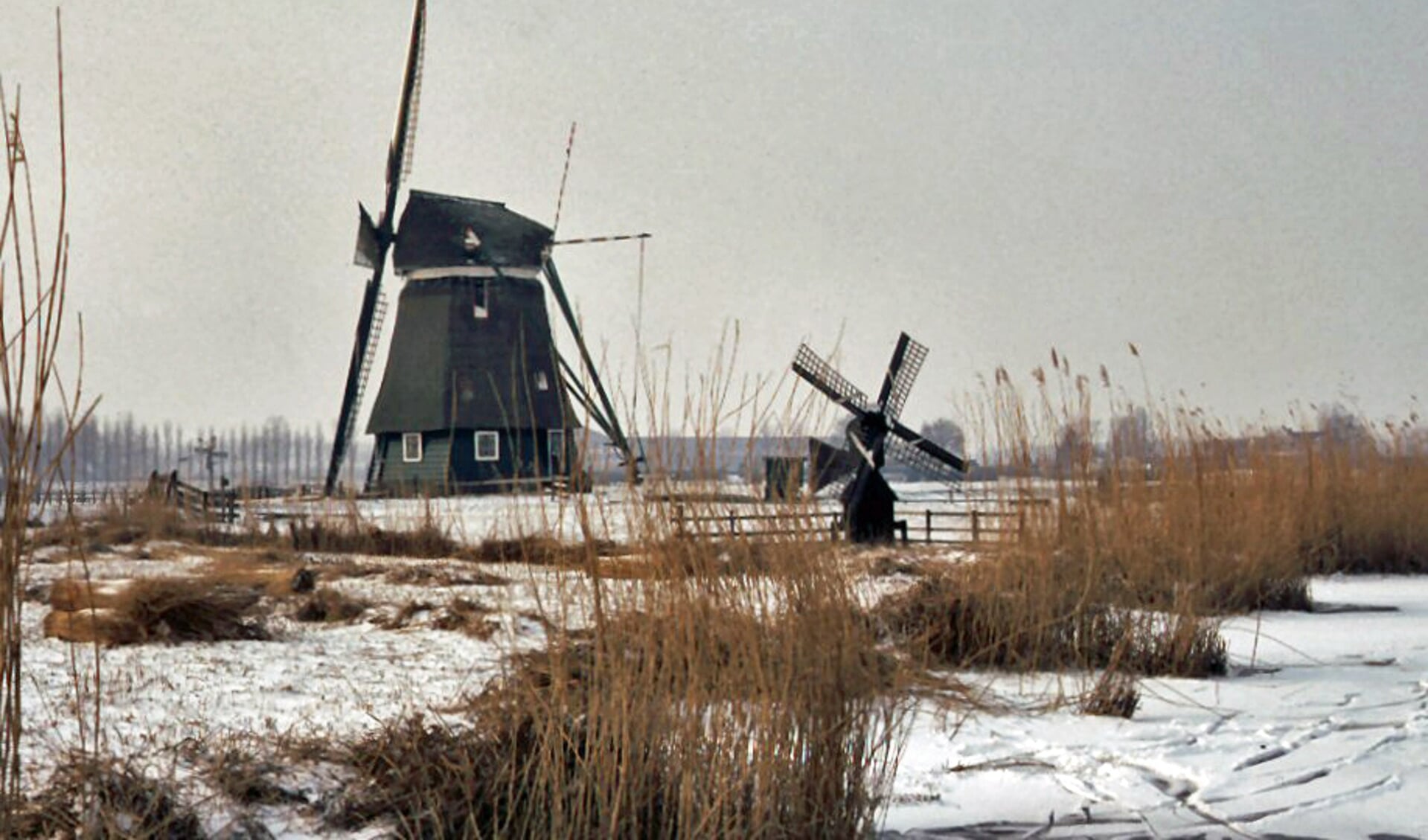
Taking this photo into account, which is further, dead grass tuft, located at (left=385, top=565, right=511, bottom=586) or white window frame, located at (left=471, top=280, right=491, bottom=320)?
white window frame, located at (left=471, top=280, right=491, bottom=320)

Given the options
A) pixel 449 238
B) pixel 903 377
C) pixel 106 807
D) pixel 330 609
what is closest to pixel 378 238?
pixel 449 238

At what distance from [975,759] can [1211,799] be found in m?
0.70

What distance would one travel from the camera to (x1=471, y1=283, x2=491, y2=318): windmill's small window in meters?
24.6

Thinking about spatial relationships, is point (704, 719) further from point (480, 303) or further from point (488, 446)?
point (480, 303)

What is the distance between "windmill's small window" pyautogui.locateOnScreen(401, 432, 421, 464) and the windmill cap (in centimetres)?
323

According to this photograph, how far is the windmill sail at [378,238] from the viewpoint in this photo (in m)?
24.9

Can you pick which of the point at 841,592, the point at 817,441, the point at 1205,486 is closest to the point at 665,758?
the point at 841,592

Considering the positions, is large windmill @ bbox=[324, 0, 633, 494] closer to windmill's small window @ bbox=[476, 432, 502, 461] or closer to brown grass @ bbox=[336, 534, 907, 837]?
windmill's small window @ bbox=[476, 432, 502, 461]

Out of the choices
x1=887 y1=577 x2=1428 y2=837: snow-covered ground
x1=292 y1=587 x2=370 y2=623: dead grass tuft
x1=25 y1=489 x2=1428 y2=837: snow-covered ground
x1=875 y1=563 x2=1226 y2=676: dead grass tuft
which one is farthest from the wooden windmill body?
x1=887 y1=577 x2=1428 y2=837: snow-covered ground

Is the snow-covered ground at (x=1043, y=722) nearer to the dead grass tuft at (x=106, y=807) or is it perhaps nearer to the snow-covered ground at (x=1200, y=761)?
the snow-covered ground at (x=1200, y=761)

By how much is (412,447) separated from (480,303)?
311cm

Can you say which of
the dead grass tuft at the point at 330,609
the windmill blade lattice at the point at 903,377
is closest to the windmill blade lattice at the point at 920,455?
the windmill blade lattice at the point at 903,377

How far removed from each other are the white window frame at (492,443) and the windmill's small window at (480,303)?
2311 mm

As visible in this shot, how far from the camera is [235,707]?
169 inches
